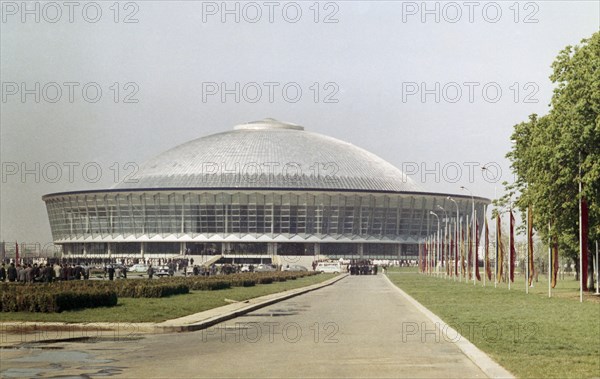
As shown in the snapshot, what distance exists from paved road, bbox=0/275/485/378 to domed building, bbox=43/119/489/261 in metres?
149

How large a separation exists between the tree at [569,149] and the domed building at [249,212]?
12641 cm

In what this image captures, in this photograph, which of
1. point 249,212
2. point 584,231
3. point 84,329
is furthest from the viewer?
point 249,212

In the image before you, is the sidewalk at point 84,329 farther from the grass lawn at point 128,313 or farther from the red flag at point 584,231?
the red flag at point 584,231

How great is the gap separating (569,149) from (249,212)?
13425 centimetres

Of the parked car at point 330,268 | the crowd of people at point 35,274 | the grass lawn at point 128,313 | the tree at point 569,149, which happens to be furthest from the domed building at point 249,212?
the grass lawn at point 128,313

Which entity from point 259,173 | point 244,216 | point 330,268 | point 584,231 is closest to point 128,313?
point 584,231

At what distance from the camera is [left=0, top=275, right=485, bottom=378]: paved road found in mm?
16172

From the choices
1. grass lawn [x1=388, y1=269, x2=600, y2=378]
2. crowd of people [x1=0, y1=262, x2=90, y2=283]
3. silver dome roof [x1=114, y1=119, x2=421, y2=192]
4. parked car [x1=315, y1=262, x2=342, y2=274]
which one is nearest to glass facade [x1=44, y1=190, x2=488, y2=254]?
silver dome roof [x1=114, y1=119, x2=421, y2=192]

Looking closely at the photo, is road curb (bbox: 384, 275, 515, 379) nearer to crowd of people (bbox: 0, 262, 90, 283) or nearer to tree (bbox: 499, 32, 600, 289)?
tree (bbox: 499, 32, 600, 289)

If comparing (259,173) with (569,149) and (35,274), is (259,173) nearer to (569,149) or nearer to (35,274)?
Answer: (35,274)

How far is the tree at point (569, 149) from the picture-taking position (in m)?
44.8

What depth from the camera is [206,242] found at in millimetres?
177250

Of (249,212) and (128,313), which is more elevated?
(249,212)

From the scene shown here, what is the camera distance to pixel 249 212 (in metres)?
178
